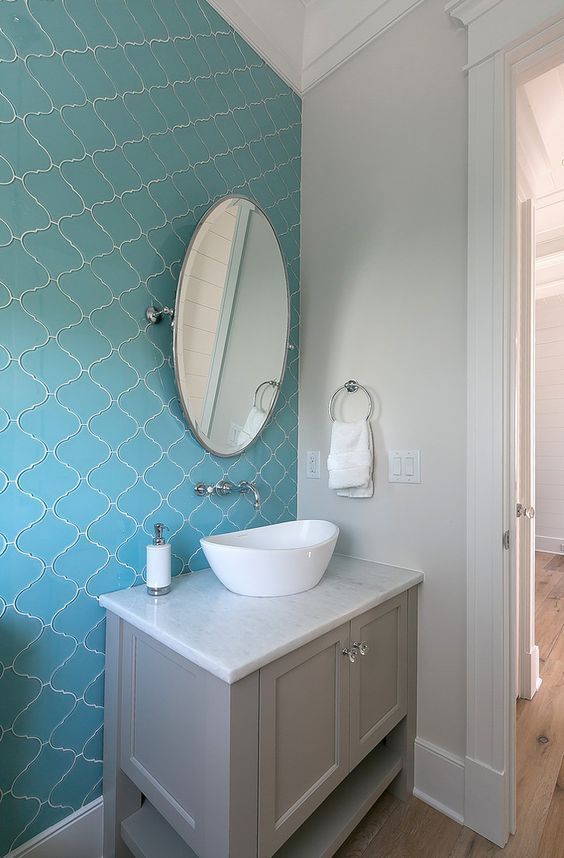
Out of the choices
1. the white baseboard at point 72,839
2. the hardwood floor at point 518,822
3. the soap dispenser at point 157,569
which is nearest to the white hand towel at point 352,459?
the soap dispenser at point 157,569

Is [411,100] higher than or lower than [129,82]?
higher

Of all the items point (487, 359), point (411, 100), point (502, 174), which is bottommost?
point (487, 359)

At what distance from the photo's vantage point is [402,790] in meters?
1.44

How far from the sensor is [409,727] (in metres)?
1.44

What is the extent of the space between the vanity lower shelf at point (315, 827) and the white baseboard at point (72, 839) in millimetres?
98

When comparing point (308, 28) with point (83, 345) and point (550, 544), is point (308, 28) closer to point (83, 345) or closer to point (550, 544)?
point (83, 345)

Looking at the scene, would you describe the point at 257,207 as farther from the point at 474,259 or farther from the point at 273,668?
the point at 273,668

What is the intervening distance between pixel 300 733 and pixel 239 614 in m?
0.29

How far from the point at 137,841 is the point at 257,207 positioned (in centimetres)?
193

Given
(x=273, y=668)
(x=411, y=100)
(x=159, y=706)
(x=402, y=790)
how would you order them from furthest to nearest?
(x=411, y=100)
(x=402, y=790)
(x=159, y=706)
(x=273, y=668)

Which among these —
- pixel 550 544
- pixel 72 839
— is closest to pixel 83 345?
pixel 72 839

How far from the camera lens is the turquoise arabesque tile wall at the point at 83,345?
1.05 meters

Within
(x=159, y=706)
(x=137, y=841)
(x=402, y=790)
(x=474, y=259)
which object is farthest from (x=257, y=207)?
(x=402, y=790)

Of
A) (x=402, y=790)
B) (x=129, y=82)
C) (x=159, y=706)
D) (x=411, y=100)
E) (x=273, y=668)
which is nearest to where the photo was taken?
(x=273, y=668)
